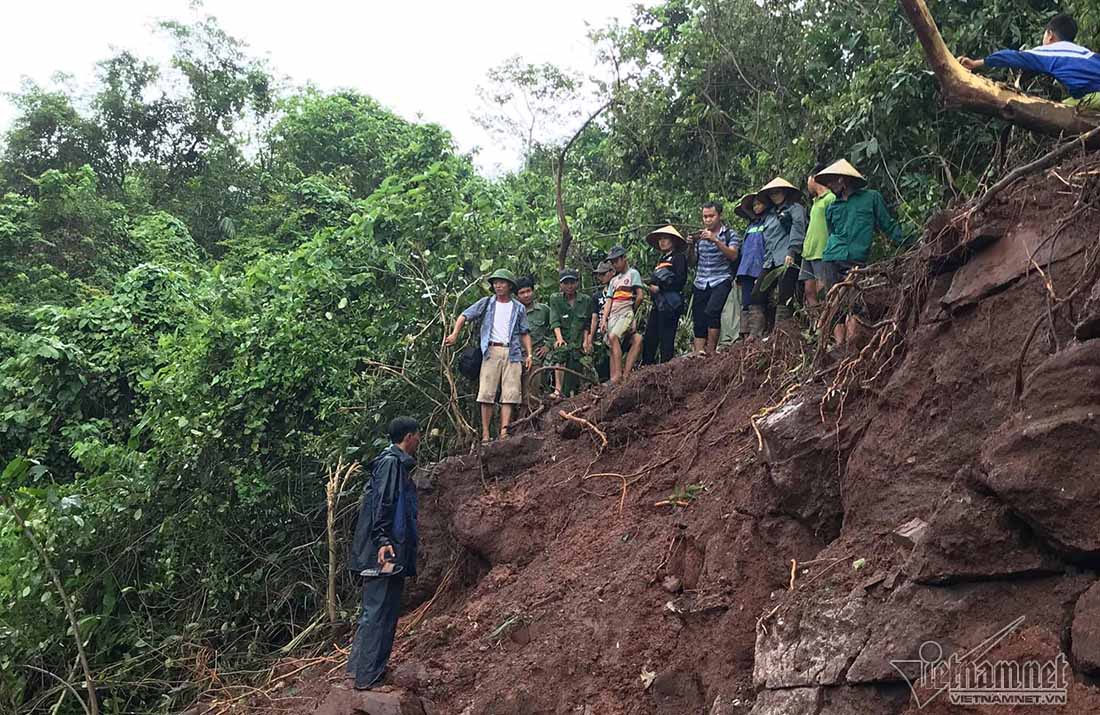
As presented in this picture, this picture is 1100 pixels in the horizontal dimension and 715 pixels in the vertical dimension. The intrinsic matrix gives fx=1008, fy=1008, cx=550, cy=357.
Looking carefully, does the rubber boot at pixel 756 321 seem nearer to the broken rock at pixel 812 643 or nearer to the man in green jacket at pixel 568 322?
the man in green jacket at pixel 568 322

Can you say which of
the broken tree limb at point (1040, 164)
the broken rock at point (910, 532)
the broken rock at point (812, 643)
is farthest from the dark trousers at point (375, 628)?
the broken tree limb at point (1040, 164)

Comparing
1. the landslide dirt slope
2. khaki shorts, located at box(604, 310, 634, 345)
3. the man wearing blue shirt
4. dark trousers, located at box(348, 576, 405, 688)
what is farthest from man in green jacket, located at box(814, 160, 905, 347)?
dark trousers, located at box(348, 576, 405, 688)

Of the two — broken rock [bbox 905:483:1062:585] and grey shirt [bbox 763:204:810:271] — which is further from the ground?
grey shirt [bbox 763:204:810:271]

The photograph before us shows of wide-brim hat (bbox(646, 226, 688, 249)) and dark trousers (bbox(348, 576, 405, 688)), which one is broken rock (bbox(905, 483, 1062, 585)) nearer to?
dark trousers (bbox(348, 576, 405, 688))

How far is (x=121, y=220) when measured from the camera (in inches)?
701

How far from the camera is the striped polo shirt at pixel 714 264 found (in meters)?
8.73

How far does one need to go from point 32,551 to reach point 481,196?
18.7 ft

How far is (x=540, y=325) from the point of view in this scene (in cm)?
985

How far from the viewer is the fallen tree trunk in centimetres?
526

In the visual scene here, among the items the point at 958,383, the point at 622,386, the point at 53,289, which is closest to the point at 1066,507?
the point at 958,383

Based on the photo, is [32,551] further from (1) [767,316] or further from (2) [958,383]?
(2) [958,383]

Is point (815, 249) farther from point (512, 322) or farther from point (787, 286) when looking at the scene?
point (512, 322)

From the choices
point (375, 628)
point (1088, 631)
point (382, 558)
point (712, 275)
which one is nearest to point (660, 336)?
point (712, 275)

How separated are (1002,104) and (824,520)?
94.3 inches
